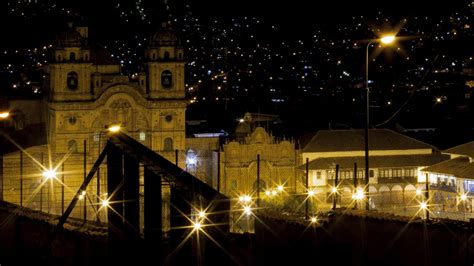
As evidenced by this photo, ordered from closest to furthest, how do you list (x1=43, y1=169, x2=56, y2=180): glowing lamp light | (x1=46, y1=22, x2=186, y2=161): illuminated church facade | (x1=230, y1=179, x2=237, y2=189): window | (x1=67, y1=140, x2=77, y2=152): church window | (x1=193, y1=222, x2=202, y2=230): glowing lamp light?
(x1=193, y1=222, x2=202, y2=230): glowing lamp light
(x1=43, y1=169, x2=56, y2=180): glowing lamp light
(x1=67, y1=140, x2=77, y2=152): church window
(x1=46, y1=22, x2=186, y2=161): illuminated church facade
(x1=230, y1=179, x2=237, y2=189): window

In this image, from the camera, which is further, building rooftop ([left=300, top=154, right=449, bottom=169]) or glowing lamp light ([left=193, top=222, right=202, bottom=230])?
building rooftop ([left=300, top=154, right=449, bottom=169])

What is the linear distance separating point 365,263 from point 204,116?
146 ft

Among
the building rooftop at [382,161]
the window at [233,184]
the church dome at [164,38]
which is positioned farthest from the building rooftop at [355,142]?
the church dome at [164,38]

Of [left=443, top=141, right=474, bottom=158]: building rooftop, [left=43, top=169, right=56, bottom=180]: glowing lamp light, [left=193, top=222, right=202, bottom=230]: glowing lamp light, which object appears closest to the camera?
[left=193, top=222, right=202, bottom=230]: glowing lamp light

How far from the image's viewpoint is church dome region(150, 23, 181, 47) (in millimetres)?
43375

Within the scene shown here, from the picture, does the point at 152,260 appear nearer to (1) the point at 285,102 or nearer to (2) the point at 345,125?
(2) the point at 345,125

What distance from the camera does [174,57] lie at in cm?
4384

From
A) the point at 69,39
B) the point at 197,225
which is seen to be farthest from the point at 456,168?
the point at 197,225

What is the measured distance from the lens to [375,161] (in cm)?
4484

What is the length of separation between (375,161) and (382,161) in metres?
0.45

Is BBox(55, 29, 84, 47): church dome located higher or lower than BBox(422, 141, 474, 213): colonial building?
higher

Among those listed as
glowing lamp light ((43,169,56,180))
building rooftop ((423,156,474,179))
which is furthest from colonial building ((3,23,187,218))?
building rooftop ((423,156,474,179))

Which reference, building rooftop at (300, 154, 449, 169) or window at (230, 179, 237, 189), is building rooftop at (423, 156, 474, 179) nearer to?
building rooftop at (300, 154, 449, 169)

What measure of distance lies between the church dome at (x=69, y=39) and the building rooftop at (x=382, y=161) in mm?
13131
